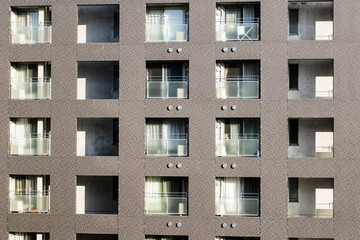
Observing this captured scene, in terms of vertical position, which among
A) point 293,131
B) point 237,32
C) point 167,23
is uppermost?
point 167,23

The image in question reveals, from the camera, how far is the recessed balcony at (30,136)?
58.7 feet

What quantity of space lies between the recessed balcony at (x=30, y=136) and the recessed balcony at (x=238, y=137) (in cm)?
773

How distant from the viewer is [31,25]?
61.2 ft

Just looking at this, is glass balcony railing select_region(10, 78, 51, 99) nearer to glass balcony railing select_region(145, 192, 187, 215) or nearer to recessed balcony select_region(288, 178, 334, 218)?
glass balcony railing select_region(145, 192, 187, 215)

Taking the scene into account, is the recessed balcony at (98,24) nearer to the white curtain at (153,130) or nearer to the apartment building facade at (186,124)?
the apartment building facade at (186,124)

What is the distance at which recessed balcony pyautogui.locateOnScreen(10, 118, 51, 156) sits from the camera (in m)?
17.9

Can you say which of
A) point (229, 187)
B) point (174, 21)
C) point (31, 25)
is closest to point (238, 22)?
point (174, 21)

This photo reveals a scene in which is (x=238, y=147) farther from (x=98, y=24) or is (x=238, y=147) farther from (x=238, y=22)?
(x=98, y=24)

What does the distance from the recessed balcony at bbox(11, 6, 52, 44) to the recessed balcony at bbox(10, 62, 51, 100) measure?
1.14 metres

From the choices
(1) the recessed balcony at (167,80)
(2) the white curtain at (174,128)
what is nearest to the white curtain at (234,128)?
(2) the white curtain at (174,128)

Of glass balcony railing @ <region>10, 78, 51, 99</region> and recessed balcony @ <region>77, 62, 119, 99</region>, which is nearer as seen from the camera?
glass balcony railing @ <region>10, 78, 51, 99</region>

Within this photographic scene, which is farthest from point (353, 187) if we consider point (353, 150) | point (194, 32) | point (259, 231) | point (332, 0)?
point (194, 32)

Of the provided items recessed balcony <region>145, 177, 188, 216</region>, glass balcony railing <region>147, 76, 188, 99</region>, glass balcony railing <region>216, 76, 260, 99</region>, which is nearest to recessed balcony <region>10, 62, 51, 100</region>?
glass balcony railing <region>147, 76, 188, 99</region>

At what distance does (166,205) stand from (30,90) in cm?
806
